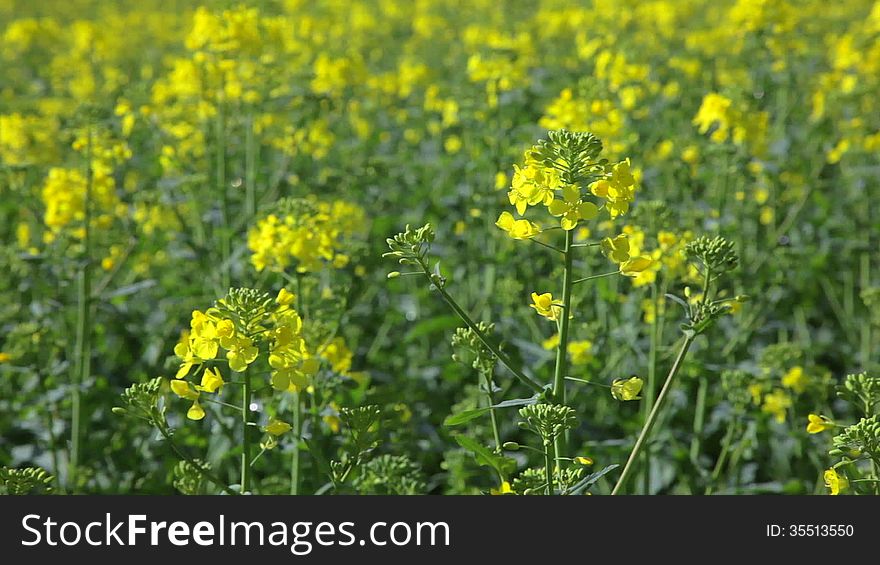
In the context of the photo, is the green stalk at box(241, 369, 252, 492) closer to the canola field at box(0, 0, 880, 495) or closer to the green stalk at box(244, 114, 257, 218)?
the canola field at box(0, 0, 880, 495)

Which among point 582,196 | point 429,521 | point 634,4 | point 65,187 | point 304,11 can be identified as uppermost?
point 304,11

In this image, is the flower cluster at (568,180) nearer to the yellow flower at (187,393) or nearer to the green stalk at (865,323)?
the yellow flower at (187,393)

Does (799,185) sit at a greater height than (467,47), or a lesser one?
lesser

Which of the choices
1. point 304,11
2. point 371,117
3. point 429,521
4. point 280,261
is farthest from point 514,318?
point 304,11

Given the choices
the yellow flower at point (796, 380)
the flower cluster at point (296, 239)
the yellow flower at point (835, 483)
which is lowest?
the yellow flower at point (835, 483)

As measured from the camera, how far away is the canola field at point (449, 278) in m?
2.69

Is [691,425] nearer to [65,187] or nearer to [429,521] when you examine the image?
[429,521]

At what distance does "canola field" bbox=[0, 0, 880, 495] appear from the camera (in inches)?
106

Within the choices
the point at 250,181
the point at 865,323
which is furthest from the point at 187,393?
the point at 865,323

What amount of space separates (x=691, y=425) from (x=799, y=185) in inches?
74.6

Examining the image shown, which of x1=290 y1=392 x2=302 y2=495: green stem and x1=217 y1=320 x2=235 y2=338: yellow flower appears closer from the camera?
x1=217 y1=320 x2=235 y2=338: yellow flower

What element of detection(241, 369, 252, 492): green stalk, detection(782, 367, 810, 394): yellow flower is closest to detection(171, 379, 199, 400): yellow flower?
detection(241, 369, 252, 492): green stalk

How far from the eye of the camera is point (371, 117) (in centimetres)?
701

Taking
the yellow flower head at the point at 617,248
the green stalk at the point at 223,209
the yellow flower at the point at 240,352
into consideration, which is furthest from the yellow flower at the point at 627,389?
the green stalk at the point at 223,209
